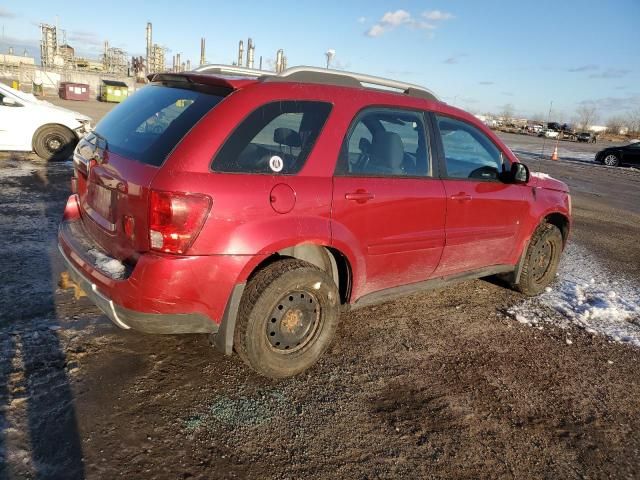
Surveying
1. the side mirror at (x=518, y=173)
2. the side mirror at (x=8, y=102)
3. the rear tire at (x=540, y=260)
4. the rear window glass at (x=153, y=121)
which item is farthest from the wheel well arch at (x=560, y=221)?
the side mirror at (x=8, y=102)

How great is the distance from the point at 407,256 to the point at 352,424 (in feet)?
4.45

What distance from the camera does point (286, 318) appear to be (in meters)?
3.16

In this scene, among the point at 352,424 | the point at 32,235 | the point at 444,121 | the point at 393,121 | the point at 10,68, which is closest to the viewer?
the point at 352,424

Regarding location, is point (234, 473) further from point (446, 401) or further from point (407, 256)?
point (407, 256)

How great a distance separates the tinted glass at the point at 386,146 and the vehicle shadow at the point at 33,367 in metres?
2.14

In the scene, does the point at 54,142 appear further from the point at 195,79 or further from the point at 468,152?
the point at 468,152

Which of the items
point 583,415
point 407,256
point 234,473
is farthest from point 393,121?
point 234,473

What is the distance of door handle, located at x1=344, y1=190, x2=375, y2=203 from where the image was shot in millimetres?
3203

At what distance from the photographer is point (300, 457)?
2527 mm

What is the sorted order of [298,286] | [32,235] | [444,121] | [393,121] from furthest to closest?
[32,235] < [444,121] < [393,121] < [298,286]

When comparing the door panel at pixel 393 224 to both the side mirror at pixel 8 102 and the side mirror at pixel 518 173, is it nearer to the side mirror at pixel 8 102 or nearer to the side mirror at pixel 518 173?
the side mirror at pixel 518 173

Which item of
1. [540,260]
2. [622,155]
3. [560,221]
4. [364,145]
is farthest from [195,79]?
[622,155]

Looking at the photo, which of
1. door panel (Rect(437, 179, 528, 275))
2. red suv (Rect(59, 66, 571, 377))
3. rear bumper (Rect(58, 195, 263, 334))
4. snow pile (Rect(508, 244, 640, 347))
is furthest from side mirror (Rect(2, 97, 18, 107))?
snow pile (Rect(508, 244, 640, 347))

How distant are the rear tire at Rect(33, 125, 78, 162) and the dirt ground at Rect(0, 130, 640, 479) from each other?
6.86m
